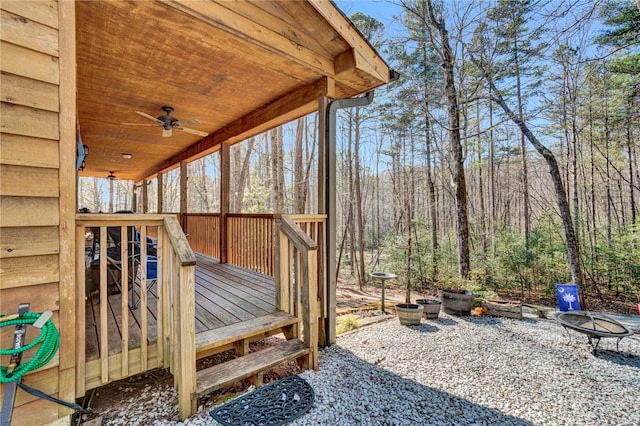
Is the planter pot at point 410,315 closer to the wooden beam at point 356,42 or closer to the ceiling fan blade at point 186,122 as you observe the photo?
the wooden beam at point 356,42

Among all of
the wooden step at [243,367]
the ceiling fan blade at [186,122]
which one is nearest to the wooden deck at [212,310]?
the wooden step at [243,367]

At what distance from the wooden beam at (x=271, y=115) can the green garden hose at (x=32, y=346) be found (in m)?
3.08

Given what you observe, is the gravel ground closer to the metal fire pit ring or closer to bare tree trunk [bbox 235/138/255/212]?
the metal fire pit ring

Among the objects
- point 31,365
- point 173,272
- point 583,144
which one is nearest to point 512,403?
point 173,272

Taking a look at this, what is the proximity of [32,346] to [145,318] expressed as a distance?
23.5 inches

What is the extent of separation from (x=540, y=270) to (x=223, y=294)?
9.63 meters

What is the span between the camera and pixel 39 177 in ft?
5.31

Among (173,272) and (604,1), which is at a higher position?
(604,1)

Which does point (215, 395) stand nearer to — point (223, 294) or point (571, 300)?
point (223, 294)

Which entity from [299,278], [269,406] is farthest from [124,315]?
[299,278]

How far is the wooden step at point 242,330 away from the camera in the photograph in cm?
213

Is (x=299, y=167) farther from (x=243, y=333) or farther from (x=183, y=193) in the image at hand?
(x=243, y=333)

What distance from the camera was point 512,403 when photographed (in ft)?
7.49

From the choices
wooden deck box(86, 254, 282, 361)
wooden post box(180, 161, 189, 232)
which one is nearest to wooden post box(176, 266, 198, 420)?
wooden deck box(86, 254, 282, 361)
